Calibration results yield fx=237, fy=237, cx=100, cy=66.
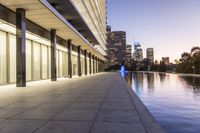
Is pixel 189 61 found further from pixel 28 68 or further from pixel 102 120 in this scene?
pixel 102 120

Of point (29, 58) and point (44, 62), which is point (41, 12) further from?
point (44, 62)

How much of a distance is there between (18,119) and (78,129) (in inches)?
86.3

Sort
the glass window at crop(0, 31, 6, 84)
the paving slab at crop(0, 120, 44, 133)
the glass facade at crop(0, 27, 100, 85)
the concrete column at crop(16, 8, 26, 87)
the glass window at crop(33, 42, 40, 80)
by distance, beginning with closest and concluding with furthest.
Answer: the paving slab at crop(0, 120, 44, 133) → the concrete column at crop(16, 8, 26, 87) → the glass window at crop(0, 31, 6, 84) → the glass facade at crop(0, 27, 100, 85) → the glass window at crop(33, 42, 40, 80)

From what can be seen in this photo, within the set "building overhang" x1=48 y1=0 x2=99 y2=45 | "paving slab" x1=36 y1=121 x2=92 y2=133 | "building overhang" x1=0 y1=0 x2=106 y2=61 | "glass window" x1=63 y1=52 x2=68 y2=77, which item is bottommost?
"paving slab" x1=36 y1=121 x2=92 y2=133

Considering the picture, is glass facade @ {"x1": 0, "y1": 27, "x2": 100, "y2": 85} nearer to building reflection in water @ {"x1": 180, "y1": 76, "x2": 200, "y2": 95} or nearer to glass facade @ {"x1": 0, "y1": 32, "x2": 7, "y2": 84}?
glass facade @ {"x1": 0, "y1": 32, "x2": 7, "y2": 84}

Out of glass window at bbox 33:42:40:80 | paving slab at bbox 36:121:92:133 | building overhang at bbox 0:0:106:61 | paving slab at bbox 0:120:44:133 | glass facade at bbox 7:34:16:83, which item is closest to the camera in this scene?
paving slab at bbox 36:121:92:133

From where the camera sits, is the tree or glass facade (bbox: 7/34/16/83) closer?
glass facade (bbox: 7/34/16/83)

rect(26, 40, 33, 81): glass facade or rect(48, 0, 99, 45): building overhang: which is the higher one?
rect(48, 0, 99, 45): building overhang

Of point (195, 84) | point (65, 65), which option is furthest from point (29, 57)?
point (195, 84)

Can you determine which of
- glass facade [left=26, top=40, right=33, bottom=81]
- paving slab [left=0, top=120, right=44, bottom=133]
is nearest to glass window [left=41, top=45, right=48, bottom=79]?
glass facade [left=26, top=40, right=33, bottom=81]

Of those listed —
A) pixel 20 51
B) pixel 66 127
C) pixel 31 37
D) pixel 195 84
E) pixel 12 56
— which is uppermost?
pixel 31 37

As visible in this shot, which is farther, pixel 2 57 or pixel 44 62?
pixel 44 62

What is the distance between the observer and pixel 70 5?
100 ft

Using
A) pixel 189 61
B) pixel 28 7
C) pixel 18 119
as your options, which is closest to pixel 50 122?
pixel 18 119
